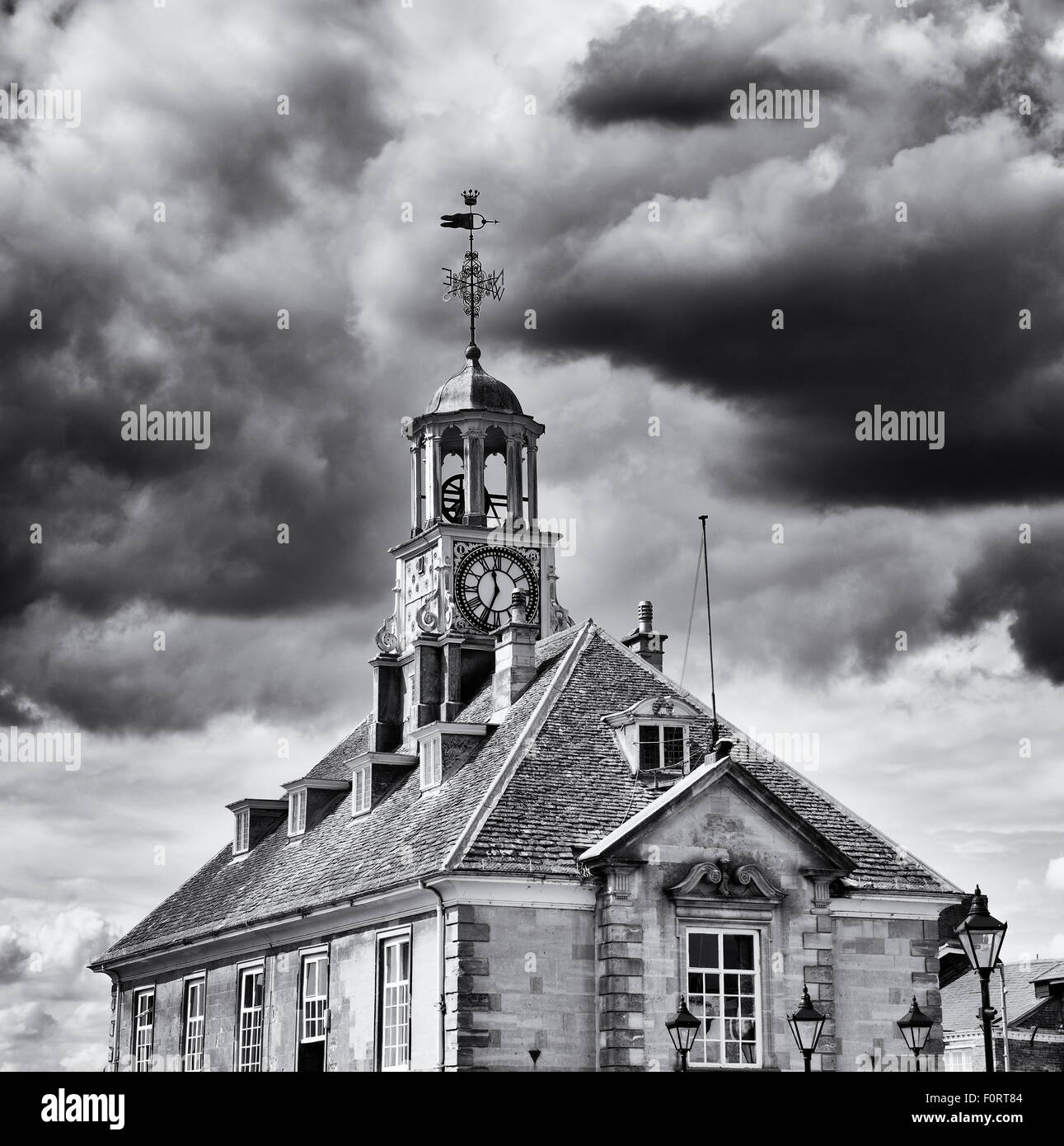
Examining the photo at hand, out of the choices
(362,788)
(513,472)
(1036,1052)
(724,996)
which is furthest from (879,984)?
(1036,1052)

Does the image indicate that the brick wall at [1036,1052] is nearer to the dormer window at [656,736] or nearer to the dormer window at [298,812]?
the dormer window at [298,812]

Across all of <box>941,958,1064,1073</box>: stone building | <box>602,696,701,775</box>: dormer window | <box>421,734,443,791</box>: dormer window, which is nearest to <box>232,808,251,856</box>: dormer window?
<box>421,734,443,791</box>: dormer window

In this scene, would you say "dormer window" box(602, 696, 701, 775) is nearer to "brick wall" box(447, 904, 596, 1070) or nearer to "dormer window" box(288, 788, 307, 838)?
"brick wall" box(447, 904, 596, 1070)

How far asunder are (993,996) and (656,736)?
46113mm

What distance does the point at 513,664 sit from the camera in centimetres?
3747

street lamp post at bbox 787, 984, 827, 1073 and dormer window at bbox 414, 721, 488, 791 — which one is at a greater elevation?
dormer window at bbox 414, 721, 488, 791

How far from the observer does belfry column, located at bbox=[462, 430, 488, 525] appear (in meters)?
45.0

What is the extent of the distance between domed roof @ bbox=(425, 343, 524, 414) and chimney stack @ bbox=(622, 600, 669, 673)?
7051 millimetres

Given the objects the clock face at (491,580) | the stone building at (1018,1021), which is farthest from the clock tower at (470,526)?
the stone building at (1018,1021)

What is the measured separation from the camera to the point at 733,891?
104ft

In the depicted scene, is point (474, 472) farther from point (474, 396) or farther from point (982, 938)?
point (982, 938)
